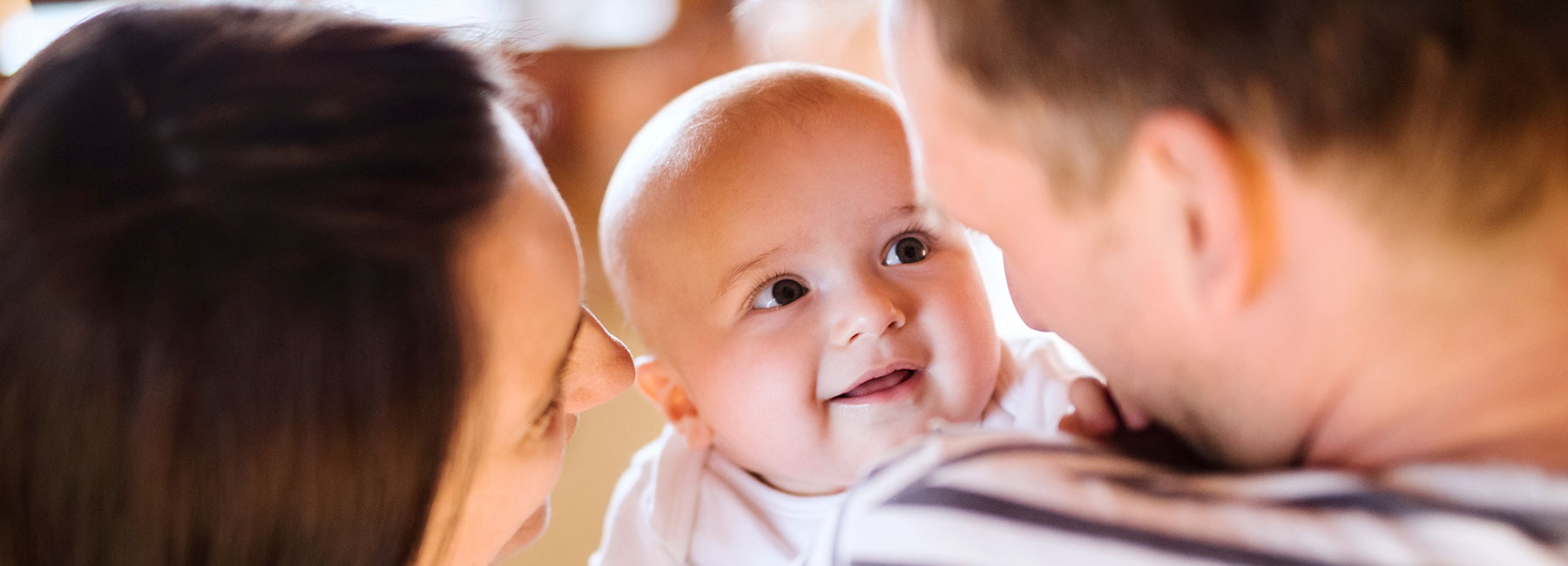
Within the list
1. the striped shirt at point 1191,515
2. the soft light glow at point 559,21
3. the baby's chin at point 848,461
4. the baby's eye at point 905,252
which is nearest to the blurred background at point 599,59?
the soft light glow at point 559,21

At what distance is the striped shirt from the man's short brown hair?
12cm

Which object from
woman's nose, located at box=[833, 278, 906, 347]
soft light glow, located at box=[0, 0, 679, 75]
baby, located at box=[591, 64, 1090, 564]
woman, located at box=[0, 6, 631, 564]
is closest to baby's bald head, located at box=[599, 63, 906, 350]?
baby, located at box=[591, 64, 1090, 564]

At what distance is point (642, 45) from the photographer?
267cm

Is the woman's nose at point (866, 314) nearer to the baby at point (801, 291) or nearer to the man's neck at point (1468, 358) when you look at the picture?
the baby at point (801, 291)

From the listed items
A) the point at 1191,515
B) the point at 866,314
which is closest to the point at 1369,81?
the point at 1191,515

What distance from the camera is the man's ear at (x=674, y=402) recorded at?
1069 millimetres

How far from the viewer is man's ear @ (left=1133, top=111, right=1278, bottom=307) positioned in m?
0.49

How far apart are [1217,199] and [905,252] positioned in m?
0.49

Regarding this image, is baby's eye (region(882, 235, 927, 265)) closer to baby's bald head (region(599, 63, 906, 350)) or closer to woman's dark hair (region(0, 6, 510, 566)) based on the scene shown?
baby's bald head (region(599, 63, 906, 350))

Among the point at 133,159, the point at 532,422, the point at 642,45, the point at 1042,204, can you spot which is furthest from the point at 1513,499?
the point at 642,45

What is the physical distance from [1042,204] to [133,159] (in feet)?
1.48

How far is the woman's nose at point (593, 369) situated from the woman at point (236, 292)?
6.3 inches

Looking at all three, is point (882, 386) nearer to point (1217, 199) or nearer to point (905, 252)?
point (905, 252)

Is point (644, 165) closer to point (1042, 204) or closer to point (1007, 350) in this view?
point (1007, 350)
